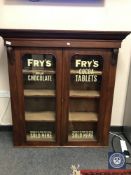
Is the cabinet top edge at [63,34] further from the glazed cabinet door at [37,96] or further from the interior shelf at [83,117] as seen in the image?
the interior shelf at [83,117]

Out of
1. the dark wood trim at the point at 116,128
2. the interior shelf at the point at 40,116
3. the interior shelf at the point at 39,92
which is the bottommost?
the dark wood trim at the point at 116,128

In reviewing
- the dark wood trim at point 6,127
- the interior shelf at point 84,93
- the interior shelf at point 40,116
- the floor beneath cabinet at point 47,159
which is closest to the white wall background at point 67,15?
the interior shelf at point 84,93

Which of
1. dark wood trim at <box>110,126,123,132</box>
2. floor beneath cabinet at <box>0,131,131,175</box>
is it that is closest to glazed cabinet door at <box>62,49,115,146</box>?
floor beneath cabinet at <box>0,131,131,175</box>

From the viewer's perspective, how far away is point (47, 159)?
2176mm

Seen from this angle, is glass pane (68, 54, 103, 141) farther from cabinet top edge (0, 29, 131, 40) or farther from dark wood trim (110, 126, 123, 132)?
dark wood trim (110, 126, 123, 132)

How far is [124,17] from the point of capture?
2.27 m

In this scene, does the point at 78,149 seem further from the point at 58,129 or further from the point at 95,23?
the point at 95,23

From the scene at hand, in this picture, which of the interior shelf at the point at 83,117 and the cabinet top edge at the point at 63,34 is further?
the interior shelf at the point at 83,117

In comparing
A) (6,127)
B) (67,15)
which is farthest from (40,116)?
(67,15)

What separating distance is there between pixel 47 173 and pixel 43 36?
3.74 ft

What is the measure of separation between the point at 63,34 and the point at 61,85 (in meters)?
0.46

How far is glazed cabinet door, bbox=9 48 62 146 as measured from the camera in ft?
6.82

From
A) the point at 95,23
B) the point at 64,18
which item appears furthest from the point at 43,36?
the point at 95,23

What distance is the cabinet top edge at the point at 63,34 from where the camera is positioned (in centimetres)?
190
